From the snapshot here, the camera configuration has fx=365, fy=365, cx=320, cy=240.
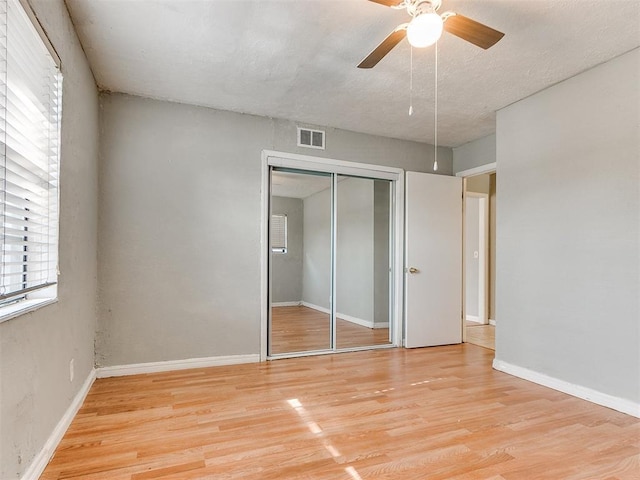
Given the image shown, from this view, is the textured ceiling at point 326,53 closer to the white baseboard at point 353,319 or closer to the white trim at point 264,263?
the white trim at point 264,263

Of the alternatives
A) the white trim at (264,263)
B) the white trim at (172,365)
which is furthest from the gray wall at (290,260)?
the white trim at (172,365)

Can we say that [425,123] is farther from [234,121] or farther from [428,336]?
[428,336]

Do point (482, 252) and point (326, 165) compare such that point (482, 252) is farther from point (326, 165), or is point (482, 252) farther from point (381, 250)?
point (326, 165)

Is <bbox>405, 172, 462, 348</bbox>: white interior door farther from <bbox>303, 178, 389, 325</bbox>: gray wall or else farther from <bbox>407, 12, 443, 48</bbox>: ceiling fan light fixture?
<bbox>407, 12, 443, 48</bbox>: ceiling fan light fixture

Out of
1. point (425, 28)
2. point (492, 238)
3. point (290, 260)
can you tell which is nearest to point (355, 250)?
point (290, 260)

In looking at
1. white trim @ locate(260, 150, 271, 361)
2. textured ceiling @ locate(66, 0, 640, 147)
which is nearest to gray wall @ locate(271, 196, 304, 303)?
white trim @ locate(260, 150, 271, 361)

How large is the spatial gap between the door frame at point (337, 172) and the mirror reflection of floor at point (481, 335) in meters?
1.08

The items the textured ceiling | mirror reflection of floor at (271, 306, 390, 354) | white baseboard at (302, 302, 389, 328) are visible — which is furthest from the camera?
white baseboard at (302, 302, 389, 328)

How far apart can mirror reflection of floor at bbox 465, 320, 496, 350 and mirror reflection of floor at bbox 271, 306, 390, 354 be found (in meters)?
1.17

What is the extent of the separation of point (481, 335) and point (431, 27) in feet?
14.6

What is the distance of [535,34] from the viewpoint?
2.37 metres

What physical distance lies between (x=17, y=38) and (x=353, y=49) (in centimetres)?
188

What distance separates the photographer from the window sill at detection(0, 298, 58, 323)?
57.5 inches

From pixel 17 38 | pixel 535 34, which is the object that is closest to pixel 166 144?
pixel 17 38
